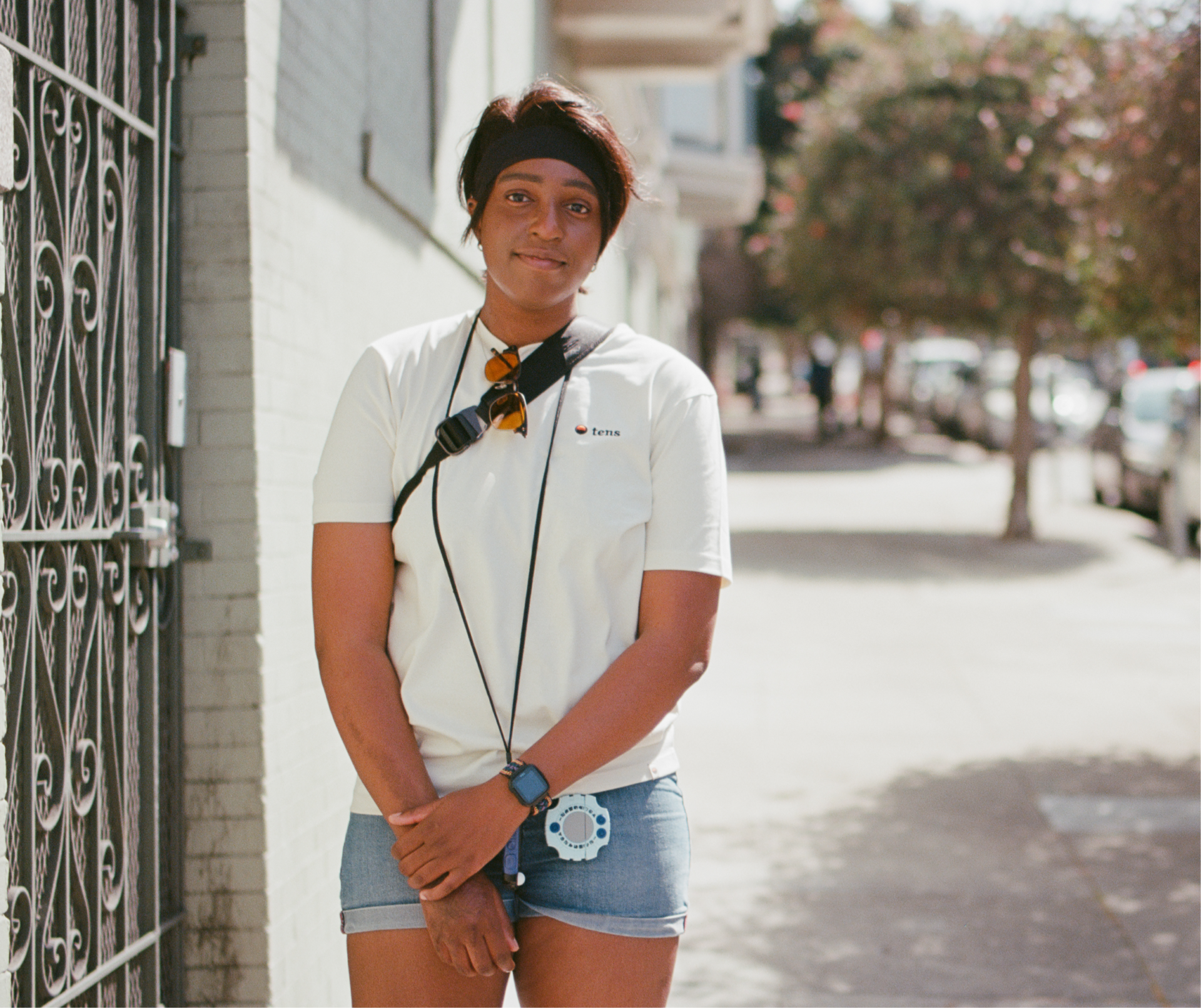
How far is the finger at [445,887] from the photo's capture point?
1993 mm

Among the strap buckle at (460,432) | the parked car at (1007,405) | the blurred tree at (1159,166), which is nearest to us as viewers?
the strap buckle at (460,432)

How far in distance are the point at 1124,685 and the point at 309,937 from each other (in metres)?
5.94

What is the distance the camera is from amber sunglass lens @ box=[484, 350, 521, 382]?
86.0 inches

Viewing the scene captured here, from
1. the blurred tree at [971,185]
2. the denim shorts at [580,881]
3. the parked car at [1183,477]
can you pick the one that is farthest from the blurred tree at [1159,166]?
the parked car at [1183,477]

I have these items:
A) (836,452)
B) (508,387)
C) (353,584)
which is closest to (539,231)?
(508,387)

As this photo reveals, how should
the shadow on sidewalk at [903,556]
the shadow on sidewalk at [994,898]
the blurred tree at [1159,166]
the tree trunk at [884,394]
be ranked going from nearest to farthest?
the shadow on sidewalk at [994,898] < the blurred tree at [1159,166] < the shadow on sidewalk at [903,556] < the tree trunk at [884,394]

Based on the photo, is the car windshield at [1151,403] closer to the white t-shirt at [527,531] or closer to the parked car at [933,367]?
the parked car at [933,367]

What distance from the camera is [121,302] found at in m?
2.93

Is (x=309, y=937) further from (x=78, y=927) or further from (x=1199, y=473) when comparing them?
(x=1199, y=473)

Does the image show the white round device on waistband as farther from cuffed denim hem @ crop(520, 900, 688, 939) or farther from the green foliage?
the green foliage

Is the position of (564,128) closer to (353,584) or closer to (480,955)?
(353,584)

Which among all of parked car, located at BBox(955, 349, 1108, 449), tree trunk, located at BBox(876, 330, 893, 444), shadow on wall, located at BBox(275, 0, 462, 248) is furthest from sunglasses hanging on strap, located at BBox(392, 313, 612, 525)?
tree trunk, located at BBox(876, 330, 893, 444)

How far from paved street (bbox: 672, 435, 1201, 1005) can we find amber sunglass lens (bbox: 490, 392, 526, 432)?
2635 mm

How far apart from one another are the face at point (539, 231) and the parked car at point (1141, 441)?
14.7 metres
